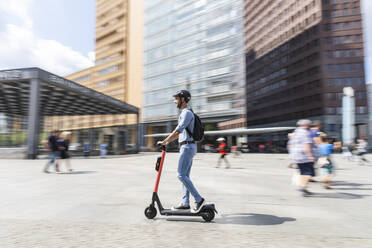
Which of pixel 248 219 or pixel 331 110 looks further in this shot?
pixel 331 110

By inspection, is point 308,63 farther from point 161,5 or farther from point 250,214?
point 250,214

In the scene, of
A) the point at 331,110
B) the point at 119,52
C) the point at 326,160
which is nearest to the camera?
the point at 326,160

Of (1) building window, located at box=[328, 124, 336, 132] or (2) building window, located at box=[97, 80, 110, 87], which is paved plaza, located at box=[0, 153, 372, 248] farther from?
(2) building window, located at box=[97, 80, 110, 87]

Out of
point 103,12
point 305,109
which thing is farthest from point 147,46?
point 305,109

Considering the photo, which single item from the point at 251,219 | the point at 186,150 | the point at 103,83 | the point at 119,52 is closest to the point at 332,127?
the point at 251,219

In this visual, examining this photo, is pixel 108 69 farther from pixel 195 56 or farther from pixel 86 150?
pixel 86 150

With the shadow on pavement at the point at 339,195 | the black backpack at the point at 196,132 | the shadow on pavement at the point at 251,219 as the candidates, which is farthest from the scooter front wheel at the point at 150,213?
the shadow on pavement at the point at 339,195

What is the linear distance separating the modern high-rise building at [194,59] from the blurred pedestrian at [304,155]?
89.8ft

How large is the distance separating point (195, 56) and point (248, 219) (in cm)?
4025

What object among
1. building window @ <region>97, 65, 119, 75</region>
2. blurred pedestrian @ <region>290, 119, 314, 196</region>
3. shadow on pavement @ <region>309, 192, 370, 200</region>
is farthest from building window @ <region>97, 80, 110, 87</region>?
shadow on pavement @ <region>309, 192, 370, 200</region>

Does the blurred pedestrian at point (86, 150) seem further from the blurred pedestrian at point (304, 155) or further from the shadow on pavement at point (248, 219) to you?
the shadow on pavement at point (248, 219)

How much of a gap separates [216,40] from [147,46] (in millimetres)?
18279

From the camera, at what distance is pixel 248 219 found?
11.2 feet

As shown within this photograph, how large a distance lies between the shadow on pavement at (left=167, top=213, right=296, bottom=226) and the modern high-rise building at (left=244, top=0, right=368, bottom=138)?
46.5 meters
